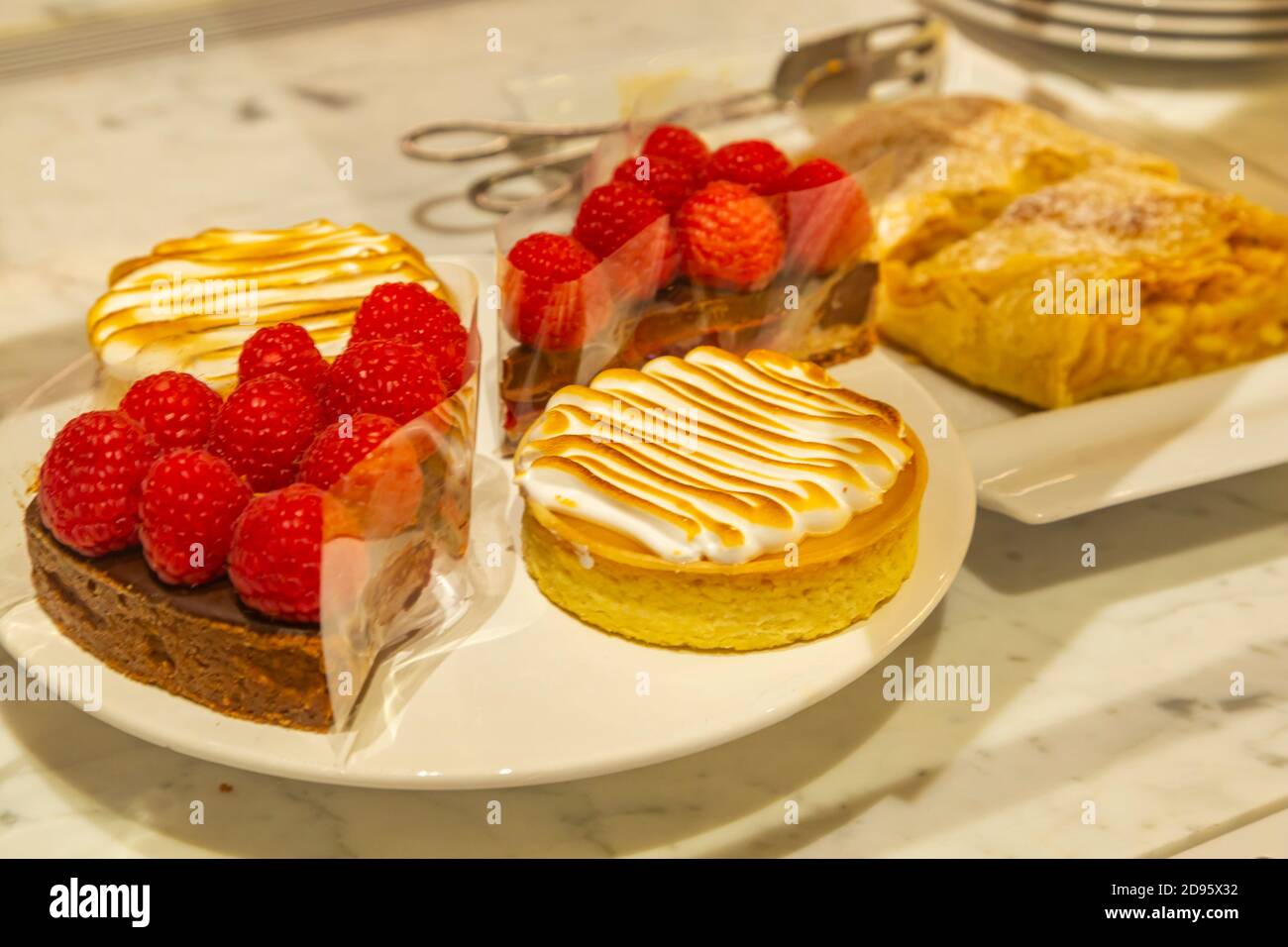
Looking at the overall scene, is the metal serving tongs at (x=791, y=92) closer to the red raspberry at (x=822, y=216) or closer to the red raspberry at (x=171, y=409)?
the red raspberry at (x=822, y=216)

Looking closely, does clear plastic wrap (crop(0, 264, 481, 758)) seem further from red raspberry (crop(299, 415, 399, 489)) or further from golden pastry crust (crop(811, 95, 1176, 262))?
golden pastry crust (crop(811, 95, 1176, 262))

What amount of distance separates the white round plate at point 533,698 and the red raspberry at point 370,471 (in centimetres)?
19

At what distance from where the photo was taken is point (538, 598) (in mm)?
1554

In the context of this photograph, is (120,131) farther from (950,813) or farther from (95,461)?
(950,813)

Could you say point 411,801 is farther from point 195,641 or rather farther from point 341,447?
point 341,447

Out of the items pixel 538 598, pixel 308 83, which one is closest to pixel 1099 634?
pixel 538 598

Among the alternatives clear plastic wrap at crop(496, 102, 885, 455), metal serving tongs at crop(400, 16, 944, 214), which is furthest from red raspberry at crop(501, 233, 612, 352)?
→ metal serving tongs at crop(400, 16, 944, 214)

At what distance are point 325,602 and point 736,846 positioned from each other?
20.5 inches

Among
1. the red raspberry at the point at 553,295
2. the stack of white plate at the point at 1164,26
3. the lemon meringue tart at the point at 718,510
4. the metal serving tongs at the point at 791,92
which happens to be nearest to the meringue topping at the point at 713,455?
the lemon meringue tart at the point at 718,510

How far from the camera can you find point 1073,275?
198cm

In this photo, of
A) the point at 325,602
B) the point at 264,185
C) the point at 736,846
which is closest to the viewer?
the point at 325,602

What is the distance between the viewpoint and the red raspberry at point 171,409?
4.80 feet

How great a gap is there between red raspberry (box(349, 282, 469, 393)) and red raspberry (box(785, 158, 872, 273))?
531 mm

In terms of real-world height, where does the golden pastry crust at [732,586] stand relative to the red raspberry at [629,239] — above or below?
Answer: below
